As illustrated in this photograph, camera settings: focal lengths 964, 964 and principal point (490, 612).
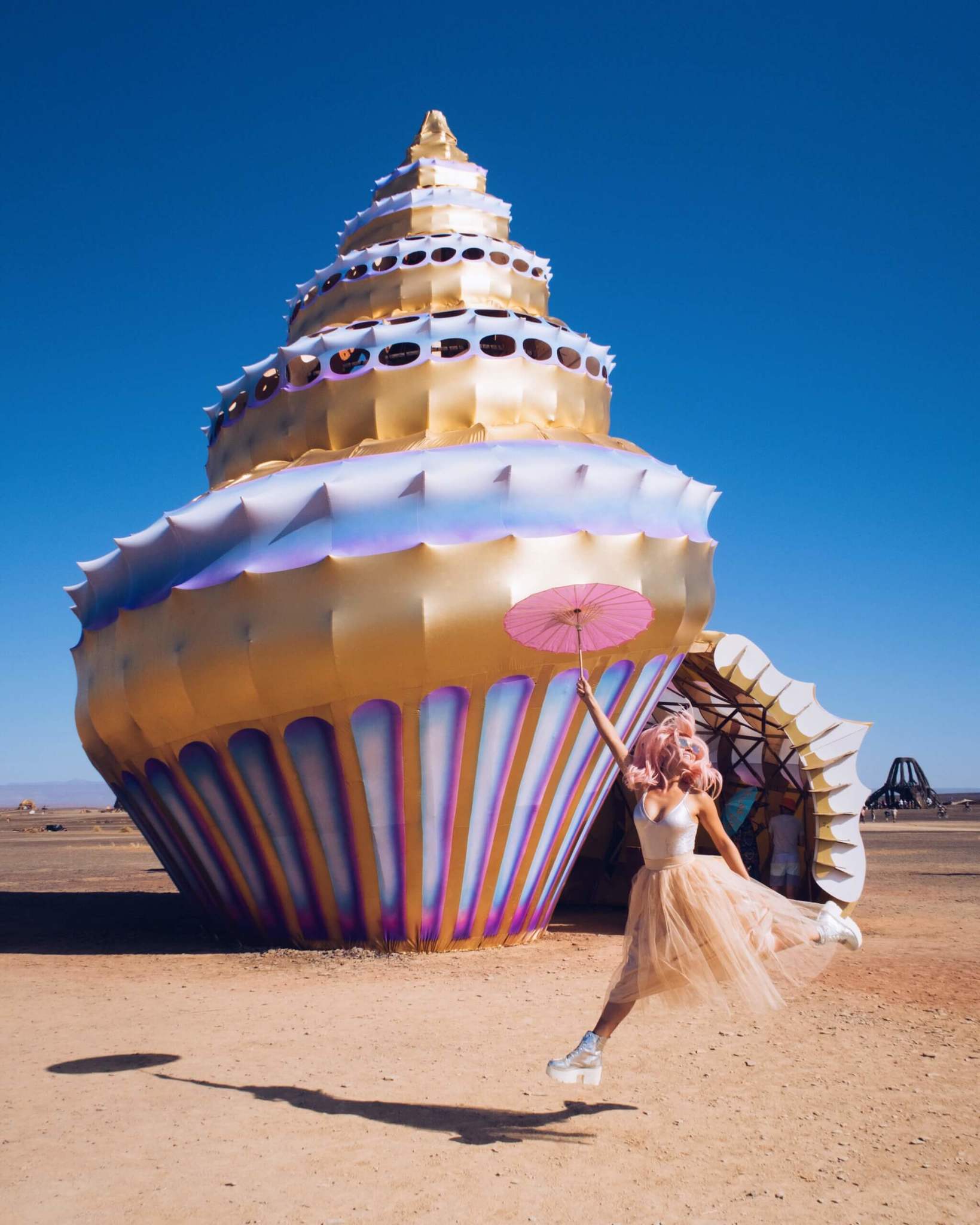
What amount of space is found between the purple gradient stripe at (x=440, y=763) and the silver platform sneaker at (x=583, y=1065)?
14.0ft

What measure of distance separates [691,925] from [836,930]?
767 millimetres

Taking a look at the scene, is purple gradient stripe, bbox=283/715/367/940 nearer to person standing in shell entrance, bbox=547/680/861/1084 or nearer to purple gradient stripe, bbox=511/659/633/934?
purple gradient stripe, bbox=511/659/633/934

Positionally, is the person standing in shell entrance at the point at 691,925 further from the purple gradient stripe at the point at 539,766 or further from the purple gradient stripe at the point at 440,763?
the purple gradient stripe at the point at 539,766

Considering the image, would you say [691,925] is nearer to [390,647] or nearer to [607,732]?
[607,732]

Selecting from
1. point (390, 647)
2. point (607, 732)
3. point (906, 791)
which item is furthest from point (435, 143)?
point (906, 791)

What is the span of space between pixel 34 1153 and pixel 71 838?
40.1m

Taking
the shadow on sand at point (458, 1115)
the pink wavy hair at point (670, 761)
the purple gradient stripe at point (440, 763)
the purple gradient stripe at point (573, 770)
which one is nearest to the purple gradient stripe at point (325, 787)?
the purple gradient stripe at point (440, 763)

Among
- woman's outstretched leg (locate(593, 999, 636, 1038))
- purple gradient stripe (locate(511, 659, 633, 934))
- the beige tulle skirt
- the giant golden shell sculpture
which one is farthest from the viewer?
purple gradient stripe (locate(511, 659, 633, 934))

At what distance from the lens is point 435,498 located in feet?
29.2

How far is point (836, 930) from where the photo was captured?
4766 millimetres

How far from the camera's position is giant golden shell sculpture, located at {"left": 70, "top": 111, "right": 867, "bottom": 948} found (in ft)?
28.7

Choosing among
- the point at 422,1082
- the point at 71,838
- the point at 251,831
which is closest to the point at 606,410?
the point at 251,831

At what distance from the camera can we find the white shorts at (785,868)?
12.8 metres

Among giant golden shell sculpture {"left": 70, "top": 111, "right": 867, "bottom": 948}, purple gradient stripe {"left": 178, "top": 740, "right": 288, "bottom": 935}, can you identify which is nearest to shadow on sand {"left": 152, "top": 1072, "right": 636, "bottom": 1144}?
giant golden shell sculpture {"left": 70, "top": 111, "right": 867, "bottom": 948}
